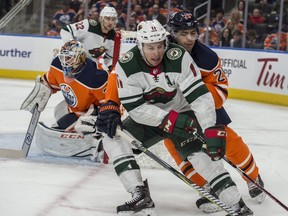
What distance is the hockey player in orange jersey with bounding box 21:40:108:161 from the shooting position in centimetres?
457

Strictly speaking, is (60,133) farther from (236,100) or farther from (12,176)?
(236,100)

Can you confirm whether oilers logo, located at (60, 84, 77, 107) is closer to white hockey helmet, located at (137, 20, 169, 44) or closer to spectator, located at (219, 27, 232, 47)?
white hockey helmet, located at (137, 20, 169, 44)

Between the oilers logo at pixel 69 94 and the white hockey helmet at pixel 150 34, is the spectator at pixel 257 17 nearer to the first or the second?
the oilers logo at pixel 69 94

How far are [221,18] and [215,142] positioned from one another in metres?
6.32

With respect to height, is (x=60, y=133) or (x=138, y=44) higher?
(x=138, y=44)

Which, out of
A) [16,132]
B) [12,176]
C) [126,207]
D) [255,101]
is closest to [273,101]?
[255,101]

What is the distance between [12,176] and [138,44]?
52.4 inches

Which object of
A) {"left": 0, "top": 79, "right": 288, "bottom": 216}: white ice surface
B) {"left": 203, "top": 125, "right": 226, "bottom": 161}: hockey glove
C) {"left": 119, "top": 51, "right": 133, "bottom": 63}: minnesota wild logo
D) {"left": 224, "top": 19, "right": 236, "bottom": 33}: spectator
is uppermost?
{"left": 119, "top": 51, "right": 133, "bottom": 63}: minnesota wild logo

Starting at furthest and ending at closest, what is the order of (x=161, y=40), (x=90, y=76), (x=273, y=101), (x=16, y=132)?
1. (x=273, y=101)
2. (x=16, y=132)
3. (x=90, y=76)
4. (x=161, y=40)

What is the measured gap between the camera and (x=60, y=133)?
4688 mm

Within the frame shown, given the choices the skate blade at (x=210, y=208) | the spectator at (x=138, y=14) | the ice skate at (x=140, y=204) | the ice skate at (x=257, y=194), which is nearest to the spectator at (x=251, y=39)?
the spectator at (x=138, y=14)

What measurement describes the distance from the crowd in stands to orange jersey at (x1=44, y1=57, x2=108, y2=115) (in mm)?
4507

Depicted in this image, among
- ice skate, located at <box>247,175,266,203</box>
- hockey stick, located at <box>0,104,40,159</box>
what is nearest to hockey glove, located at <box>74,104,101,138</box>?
hockey stick, located at <box>0,104,40,159</box>

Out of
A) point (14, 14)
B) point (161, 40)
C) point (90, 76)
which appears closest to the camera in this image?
point (161, 40)
